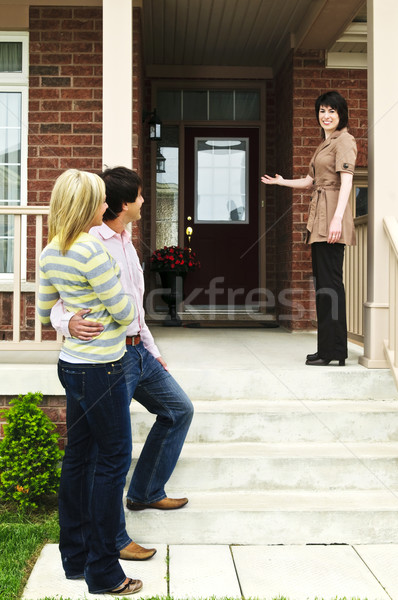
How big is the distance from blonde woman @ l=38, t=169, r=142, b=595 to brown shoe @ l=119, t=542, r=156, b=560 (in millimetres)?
237

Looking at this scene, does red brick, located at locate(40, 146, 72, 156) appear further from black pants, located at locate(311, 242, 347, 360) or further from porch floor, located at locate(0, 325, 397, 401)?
black pants, located at locate(311, 242, 347, 360)

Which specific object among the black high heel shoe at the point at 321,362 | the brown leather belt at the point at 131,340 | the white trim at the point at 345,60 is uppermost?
the white trim at the point at 345,60

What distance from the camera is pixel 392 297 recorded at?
13.0 feet

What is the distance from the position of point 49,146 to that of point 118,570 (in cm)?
436

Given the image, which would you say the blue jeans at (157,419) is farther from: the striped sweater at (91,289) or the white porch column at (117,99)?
the white porch column at (117,99)

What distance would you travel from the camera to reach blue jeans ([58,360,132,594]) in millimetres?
2189

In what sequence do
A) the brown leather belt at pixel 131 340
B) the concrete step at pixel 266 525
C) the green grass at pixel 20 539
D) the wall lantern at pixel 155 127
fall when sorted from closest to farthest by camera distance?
the green grass at pixel 20 539, the brown leather belt at pixel 131 340, the concrete step at pixel 266 525, the wall lantern at pixel 155 127

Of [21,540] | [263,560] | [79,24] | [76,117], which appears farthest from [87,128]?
[263,560]

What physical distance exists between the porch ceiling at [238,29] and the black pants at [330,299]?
2.59 m

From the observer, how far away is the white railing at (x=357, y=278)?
15.5ft

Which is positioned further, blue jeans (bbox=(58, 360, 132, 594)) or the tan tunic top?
the tan tunic top

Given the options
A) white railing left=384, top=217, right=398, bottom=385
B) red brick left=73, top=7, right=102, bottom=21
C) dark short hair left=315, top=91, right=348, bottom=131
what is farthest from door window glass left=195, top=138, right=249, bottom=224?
white railing left=384, top=217, right=398, bottom=385

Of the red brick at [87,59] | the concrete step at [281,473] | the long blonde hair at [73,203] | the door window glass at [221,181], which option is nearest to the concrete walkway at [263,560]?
the concrete step at [281,473]

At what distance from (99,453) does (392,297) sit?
8.03 feet
